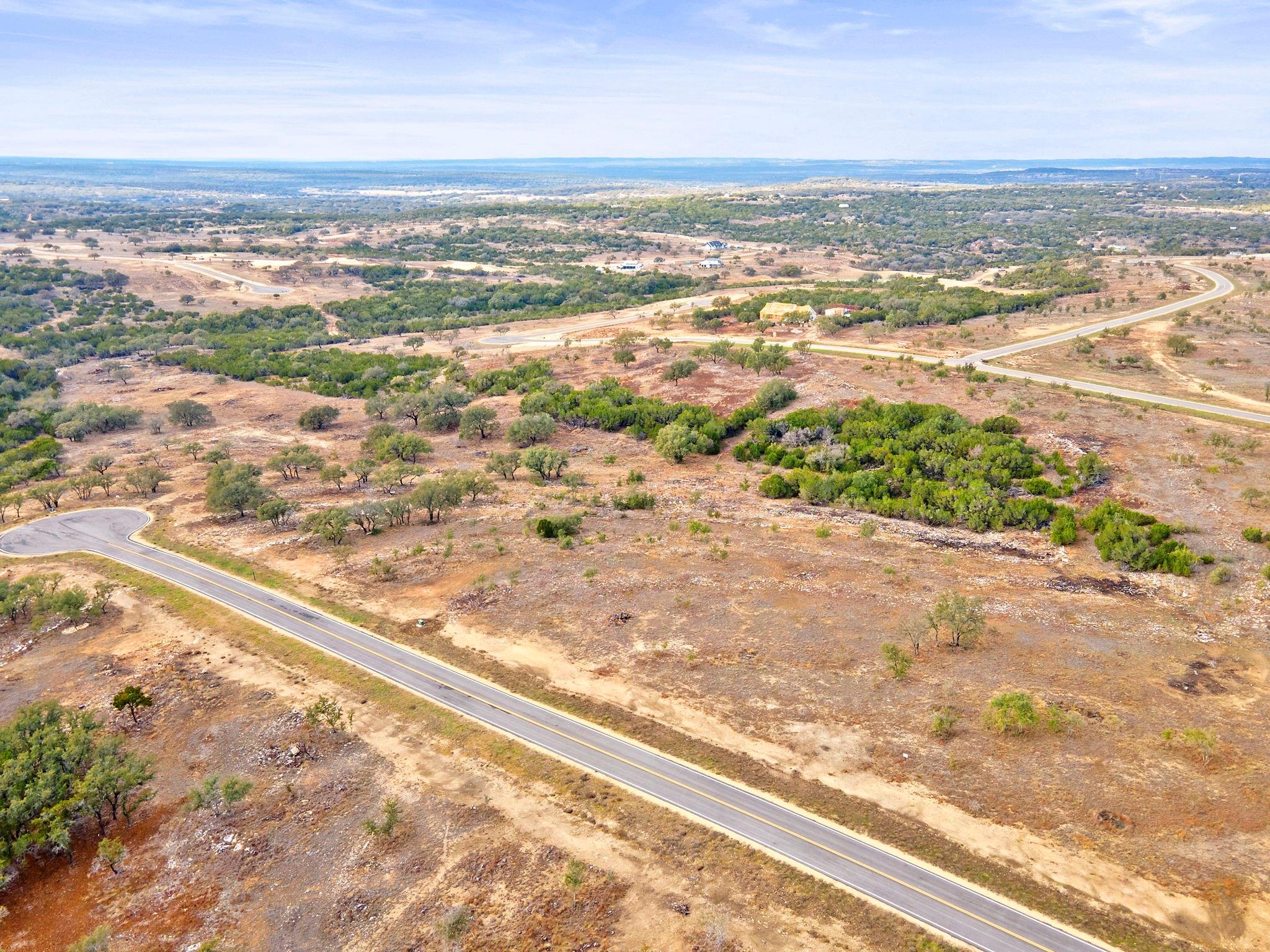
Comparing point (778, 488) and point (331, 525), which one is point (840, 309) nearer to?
point (778, 488)

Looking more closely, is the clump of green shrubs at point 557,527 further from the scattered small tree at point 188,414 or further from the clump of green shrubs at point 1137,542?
the scattered small tree at point 188,414

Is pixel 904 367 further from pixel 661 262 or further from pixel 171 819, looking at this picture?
pixel 661 262

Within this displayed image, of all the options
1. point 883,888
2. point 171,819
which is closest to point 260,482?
point 171,819

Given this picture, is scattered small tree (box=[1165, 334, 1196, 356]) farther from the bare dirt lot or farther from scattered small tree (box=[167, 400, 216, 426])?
scattered small tree (box=[167, 400, 216, 426])

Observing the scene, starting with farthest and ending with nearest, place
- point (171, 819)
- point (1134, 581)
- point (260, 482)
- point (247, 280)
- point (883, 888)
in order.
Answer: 1. point (247, 280)
2. point (260, 482)
3. point (1134, 581)
4. point (171, 819)
5. point (883, 888)

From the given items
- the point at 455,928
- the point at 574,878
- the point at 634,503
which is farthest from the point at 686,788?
the point at 634,503

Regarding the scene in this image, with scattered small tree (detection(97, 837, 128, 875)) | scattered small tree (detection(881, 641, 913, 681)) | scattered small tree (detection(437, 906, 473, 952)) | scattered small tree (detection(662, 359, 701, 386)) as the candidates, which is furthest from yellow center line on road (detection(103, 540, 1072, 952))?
scattered small tree (detection(662, 359, 701, 386))
